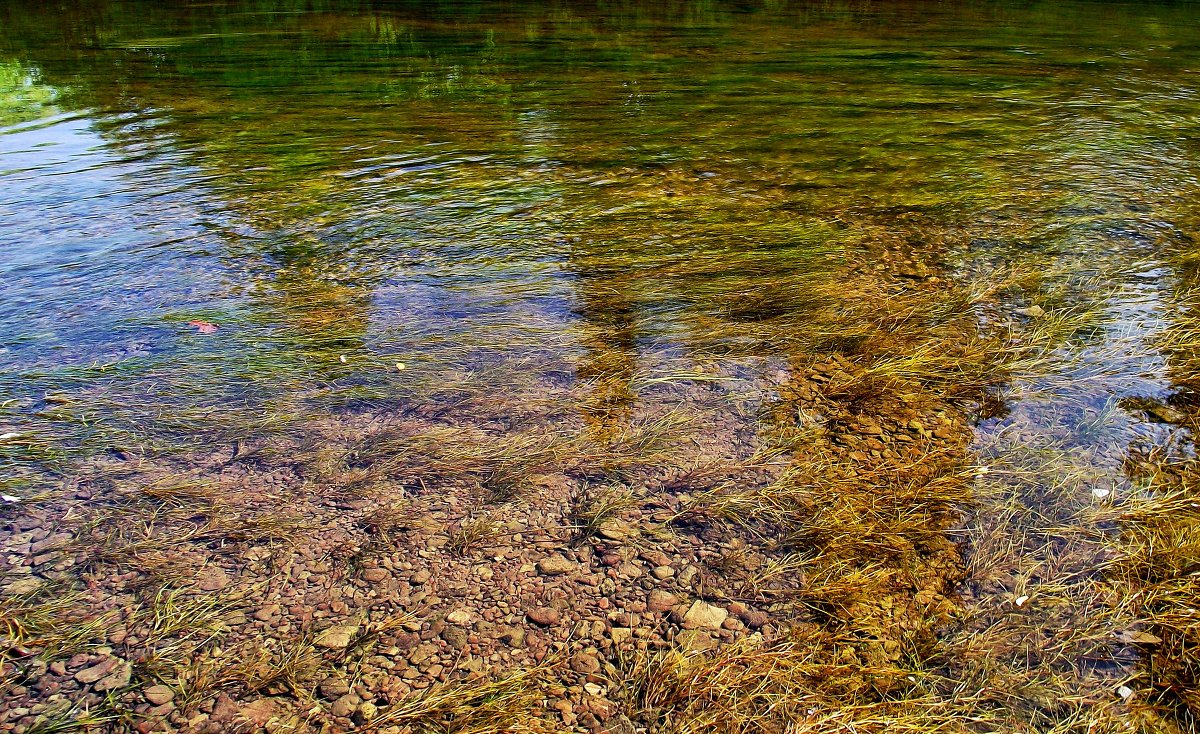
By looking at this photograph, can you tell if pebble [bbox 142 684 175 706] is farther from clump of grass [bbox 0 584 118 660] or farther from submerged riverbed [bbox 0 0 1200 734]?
clump of grass [bbox 0 584 118 660]

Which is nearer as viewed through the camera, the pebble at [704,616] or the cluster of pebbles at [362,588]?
the cluster of pebbles at [362,588]

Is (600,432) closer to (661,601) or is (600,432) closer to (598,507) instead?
(598,507)

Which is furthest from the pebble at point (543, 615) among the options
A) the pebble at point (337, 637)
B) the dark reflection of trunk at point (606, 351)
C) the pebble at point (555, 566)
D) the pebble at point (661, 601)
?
the dark reflection of trunk at point (606, 351)

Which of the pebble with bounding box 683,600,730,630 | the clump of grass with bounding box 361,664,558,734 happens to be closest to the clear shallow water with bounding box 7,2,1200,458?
the pebble with bounding box 683,600,730,630

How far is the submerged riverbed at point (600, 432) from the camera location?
5.30 ft

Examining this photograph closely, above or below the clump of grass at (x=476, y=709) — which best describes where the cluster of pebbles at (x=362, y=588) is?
above

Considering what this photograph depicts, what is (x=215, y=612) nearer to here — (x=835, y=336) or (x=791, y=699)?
(x=791, y=699)

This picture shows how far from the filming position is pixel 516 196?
177 inches

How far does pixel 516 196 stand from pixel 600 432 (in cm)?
244

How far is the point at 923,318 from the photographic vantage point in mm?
3066

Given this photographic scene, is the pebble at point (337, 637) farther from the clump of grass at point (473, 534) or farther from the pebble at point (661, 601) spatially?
the pebble at point (661, 601)

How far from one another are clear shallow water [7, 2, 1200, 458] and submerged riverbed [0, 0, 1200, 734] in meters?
0.03

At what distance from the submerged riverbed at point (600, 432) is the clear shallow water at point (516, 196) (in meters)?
0.03

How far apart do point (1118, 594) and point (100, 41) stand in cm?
1184
